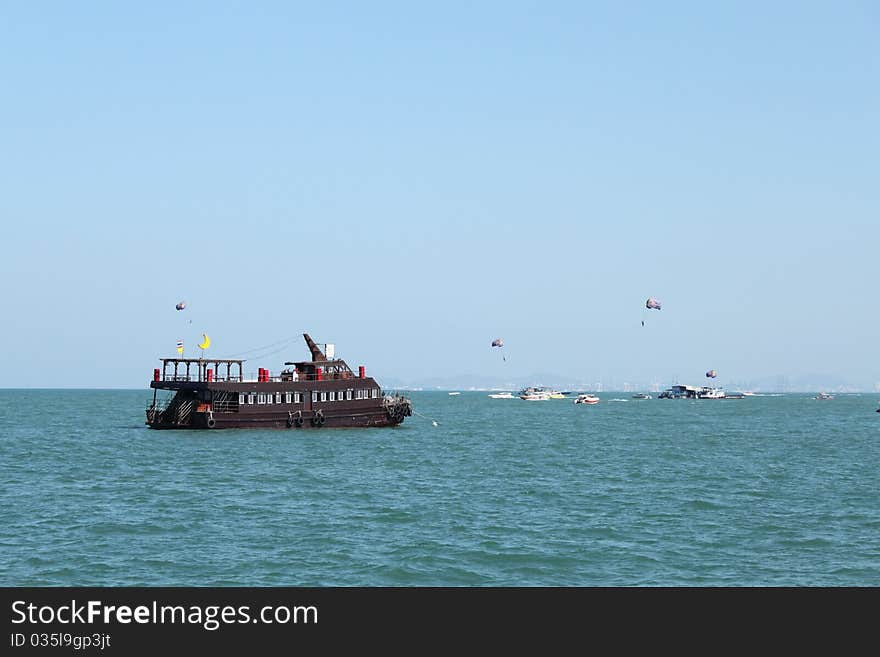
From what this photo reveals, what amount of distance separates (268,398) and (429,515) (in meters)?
46.7

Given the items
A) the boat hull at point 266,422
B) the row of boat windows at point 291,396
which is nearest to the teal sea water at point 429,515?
the boat hull at point 266,422

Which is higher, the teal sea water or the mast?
the mast

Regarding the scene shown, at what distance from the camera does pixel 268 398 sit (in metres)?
82.8

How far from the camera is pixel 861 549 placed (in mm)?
31797

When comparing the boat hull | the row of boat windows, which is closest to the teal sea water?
the boat hull

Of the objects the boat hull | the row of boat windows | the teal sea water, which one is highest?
the row of boat windows

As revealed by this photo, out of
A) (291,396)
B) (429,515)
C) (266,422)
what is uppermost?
(291,396)

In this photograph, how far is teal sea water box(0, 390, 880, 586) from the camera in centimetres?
2809

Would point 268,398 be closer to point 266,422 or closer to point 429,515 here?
point 266,422

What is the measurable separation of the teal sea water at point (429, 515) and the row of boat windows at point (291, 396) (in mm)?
9697

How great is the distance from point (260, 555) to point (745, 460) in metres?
44.1

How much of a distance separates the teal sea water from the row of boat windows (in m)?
9.70

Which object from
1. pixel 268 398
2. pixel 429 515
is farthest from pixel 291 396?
pixel 429 515

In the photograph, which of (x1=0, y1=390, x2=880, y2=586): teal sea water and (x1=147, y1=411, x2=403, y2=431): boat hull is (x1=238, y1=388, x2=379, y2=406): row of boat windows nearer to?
(x1=147, y1=411, x2=403, y2=431): boat hull
